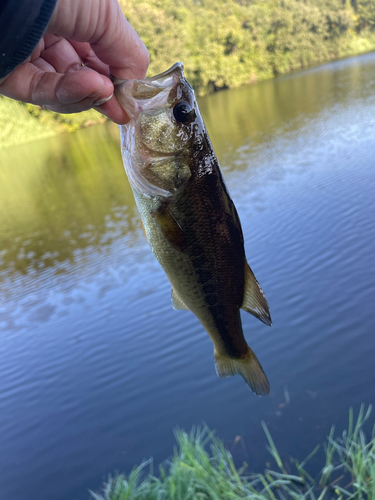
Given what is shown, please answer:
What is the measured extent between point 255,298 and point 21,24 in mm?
1454

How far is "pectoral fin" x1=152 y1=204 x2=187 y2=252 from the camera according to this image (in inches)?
73.2

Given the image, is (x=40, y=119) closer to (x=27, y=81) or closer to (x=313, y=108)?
(x=313, y=108)

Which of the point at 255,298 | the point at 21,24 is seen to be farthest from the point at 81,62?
the point at 255,298

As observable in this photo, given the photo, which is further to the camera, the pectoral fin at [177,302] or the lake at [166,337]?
the lake at [166,337]

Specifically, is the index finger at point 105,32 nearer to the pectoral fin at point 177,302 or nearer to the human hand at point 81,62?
the human hand at point 81,62

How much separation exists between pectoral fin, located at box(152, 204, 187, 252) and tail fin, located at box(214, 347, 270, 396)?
721 millimetres

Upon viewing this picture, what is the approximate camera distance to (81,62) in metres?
2.00

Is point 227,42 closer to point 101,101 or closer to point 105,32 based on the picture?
point 105,32

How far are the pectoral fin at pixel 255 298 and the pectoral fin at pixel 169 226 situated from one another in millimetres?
342

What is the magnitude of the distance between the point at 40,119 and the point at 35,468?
4340 cm

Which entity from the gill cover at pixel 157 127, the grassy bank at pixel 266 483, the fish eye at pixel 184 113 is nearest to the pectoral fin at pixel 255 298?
the gill cover at pixel 157 127

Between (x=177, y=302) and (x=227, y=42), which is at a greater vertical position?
(x=177, y=302)

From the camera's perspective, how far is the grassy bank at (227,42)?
42.6 meters

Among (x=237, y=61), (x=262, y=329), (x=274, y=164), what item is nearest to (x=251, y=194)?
(x=274, y=164)
